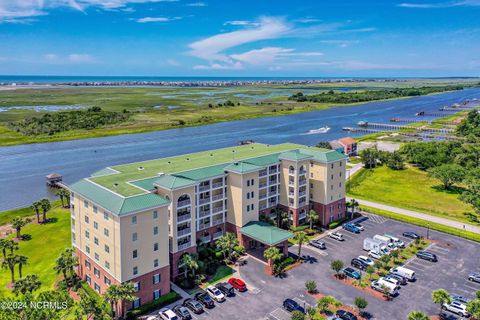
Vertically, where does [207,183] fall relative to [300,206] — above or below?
above

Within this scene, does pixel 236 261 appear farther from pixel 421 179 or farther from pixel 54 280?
pixel 421 179

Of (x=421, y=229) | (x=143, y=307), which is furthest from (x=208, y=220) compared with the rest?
(x=421, y=229)

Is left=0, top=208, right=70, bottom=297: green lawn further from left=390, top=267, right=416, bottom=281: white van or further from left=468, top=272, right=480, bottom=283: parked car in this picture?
left=468, top=272, right=480, bottom=283: parked car

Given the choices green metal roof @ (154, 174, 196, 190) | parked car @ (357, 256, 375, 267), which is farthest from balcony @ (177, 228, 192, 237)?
→ parked car @ (357, 256, 375, 267)

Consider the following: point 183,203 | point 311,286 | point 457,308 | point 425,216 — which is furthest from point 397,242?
point 183,203

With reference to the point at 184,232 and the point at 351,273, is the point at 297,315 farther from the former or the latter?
the point at 184,232

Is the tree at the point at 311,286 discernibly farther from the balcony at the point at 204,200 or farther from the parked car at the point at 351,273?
the balcony at the point at 204,200

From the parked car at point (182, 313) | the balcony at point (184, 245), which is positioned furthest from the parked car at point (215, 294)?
the balcony at point (184, 245)
